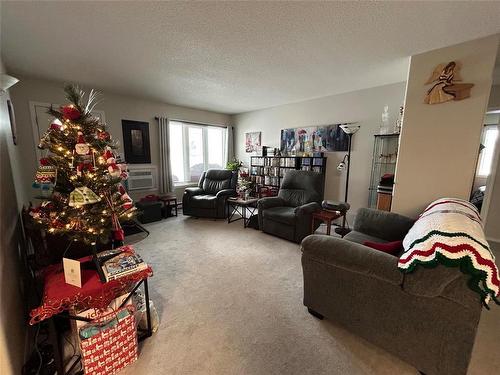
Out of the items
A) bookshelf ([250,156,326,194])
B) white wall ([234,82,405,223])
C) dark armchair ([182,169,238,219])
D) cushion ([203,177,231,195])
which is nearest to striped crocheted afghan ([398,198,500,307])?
white wall ([234,82,405,223])

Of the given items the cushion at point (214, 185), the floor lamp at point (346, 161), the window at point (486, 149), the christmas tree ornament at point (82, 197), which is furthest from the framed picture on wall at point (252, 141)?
the window at point (486, 149)

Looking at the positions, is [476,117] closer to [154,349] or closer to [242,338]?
[242,338]

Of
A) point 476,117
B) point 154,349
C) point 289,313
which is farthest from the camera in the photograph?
point 476,117

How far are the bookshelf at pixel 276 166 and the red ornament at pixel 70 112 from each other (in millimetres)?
3563

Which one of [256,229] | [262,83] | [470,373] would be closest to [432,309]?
[470,373]

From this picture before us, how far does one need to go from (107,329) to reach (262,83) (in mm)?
3323

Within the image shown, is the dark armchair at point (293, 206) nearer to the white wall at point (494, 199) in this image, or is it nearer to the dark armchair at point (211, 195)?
the dark armchair at point (211, 195)

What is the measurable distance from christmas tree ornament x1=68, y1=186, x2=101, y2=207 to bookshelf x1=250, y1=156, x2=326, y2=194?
3.52 m

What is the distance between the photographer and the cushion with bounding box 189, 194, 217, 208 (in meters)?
3.99

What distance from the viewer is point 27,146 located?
10.4 ft

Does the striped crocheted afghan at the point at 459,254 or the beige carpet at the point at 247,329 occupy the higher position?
the striped crocheted afghan at the point at 459,254

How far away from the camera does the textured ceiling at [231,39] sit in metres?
1.57

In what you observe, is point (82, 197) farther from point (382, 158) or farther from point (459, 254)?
point (382, 158)

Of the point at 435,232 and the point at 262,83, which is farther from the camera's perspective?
the point at 262,83
